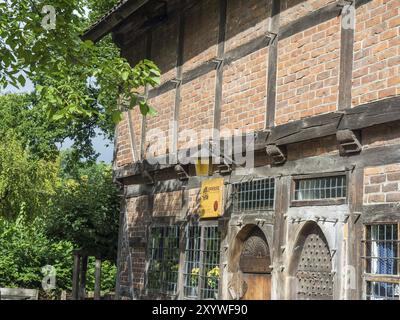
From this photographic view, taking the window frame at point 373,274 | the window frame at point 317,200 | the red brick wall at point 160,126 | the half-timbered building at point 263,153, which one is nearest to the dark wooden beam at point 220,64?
the half-timbered building at point 263,153

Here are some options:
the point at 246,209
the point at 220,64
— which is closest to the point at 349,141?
the point at 246,209

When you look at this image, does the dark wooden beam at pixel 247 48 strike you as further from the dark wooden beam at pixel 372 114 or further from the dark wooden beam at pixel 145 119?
the dark wooden beam at pixel 145 119

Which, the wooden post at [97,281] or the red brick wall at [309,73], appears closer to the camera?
the red brick wall at [309,73]

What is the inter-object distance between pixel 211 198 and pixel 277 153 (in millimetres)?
1888

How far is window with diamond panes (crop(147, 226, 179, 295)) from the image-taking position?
10766 mm

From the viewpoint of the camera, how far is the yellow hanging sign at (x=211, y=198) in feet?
31.2

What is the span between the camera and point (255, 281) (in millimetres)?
8836

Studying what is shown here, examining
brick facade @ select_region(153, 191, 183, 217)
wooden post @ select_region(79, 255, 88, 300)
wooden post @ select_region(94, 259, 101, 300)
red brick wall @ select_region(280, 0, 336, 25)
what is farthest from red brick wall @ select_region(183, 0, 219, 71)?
wooden post @ select_region(79, 255, 88, 300)

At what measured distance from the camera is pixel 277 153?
817 centimetres

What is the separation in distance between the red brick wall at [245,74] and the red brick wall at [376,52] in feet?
6.05

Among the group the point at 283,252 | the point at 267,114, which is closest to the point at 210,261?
the point at 283,252

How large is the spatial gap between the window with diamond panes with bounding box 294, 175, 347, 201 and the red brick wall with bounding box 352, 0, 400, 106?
0.94m

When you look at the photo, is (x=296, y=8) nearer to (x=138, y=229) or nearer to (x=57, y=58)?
(x=57, y=58)
